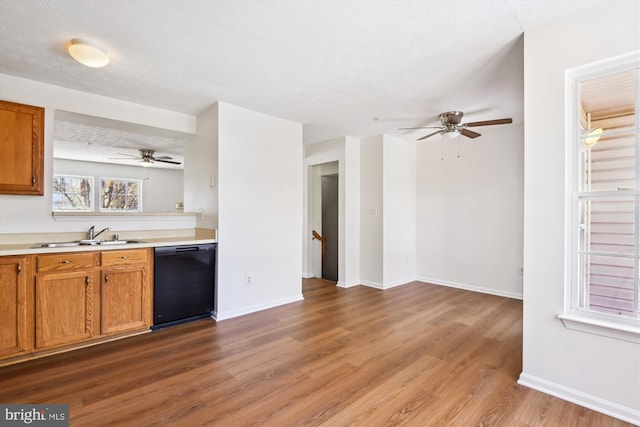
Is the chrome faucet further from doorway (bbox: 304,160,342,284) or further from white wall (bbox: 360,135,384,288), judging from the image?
white wall (bbox: 360,135,384,288)

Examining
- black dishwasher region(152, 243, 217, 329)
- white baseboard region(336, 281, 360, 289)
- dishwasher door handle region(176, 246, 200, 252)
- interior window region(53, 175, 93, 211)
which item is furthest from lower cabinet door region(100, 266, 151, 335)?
interior window region(53, 175, 93, 211)

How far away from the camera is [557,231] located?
1.97 m

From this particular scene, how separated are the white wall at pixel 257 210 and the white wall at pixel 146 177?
5.15 meters

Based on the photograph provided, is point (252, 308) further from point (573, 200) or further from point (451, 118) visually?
point (451, 118)

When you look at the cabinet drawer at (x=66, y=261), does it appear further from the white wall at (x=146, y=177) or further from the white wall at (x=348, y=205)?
the white wall at (x=146, y=177)

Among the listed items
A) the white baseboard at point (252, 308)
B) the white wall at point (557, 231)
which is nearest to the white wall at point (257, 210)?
the white baseboard at point (252, 308)

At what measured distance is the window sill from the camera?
1726 mm

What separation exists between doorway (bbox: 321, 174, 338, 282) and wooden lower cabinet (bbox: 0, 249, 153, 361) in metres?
3.25

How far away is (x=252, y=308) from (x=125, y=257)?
152 cm

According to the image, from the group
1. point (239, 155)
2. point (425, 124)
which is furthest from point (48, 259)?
point (425, 124)

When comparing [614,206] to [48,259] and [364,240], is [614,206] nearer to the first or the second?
[364,240]

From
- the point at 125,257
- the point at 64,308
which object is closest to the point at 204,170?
the point at 125,257

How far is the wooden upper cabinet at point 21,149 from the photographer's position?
2654mm

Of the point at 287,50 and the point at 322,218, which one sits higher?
the point at 287,50
